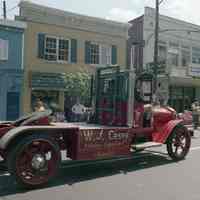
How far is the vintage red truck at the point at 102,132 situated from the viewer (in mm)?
5824

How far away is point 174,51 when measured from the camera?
25.5 meters

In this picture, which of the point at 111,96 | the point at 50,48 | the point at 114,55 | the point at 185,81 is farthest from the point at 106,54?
the point at 111,96

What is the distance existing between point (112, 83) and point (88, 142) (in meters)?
2.07

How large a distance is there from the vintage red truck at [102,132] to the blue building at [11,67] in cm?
973

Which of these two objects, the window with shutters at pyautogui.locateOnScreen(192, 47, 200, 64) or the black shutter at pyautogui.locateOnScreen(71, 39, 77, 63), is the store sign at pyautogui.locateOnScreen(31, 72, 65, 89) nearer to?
the black shutter at pyautogui.locateOnScreen(71, 39, 77, 63)


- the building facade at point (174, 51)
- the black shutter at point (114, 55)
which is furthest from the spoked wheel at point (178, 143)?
the building facade at point (174, 51)

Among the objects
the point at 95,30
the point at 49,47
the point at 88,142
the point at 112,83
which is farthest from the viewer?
the point at 95,30

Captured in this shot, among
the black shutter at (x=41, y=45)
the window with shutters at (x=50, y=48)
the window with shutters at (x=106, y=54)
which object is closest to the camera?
the black shutter at (x=41, y=45)

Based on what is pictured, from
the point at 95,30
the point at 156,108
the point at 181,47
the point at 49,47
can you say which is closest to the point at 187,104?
the point at 181,47

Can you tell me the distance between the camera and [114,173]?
7.07m

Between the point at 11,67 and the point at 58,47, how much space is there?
3.33 metres

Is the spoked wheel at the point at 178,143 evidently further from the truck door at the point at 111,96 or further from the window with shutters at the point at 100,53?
the window with shutters at the point at 100,53

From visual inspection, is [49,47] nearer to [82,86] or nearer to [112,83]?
[82,86]

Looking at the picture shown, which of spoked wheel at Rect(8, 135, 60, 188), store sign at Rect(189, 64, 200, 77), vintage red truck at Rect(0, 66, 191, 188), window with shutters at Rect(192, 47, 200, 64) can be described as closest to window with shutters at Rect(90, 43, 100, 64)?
store sign at Rect(189, 64, 200, 77)
